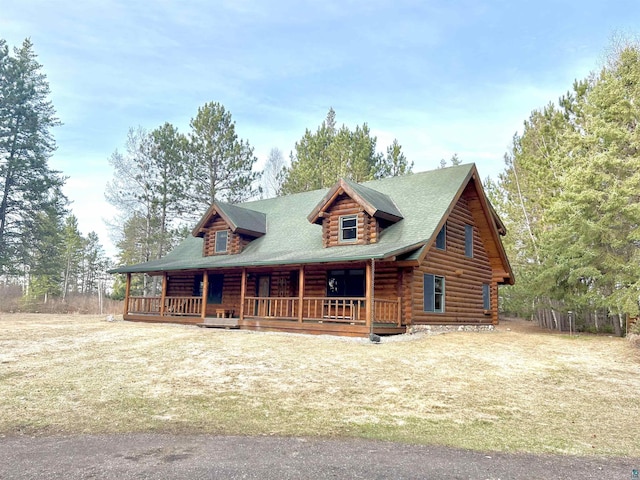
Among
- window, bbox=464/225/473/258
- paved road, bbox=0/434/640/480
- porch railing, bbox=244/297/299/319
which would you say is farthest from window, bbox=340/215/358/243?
paved road, bbox=0/434/640/480

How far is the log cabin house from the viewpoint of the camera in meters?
17.2

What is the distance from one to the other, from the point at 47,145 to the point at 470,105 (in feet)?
102

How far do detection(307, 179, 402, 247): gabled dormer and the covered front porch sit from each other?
1397 millimetres

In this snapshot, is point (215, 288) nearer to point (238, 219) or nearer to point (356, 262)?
point (238, 219)

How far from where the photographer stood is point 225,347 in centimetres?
1375

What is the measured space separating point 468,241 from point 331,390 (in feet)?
47.9

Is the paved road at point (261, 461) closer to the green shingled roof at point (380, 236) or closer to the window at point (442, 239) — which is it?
the green shingled roof at point (380, 236)

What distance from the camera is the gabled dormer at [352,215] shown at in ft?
62.3

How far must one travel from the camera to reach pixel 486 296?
23.6 metres

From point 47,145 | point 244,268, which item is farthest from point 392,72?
point 47,145

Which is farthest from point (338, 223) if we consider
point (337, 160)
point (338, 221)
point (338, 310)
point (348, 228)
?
point (337, 160)

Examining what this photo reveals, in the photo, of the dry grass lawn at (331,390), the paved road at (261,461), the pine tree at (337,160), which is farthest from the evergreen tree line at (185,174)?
the paved road at (261,461)

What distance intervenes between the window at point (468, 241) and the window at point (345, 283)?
586 cm

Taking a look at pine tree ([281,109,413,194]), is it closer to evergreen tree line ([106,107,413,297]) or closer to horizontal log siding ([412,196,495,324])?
evergreen tree line ([106,107,413,297])
